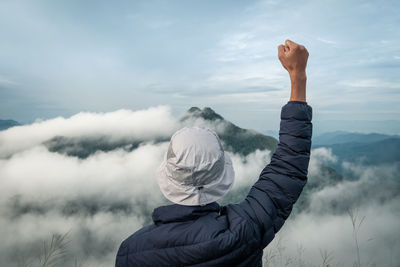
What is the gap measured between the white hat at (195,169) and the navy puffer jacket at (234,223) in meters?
0.07

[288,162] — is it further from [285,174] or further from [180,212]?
[180,212]

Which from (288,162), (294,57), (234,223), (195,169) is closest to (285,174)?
(288,162)

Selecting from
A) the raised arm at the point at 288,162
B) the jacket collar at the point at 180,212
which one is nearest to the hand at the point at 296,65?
the raised arm at the point at 288,162

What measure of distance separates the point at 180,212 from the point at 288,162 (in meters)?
0.82

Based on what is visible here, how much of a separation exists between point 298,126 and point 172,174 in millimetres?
937

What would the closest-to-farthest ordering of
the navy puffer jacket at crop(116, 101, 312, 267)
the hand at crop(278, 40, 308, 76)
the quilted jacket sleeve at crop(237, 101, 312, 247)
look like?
1. the navy puffer jacket at crop(116, 101, 312, 267)
2. the quilted jacket sleeve at crop(237, 101, 312, 247)
3. the hand at crop(278, 40, 308, 76)

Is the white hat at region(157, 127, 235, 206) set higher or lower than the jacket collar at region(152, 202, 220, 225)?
higher

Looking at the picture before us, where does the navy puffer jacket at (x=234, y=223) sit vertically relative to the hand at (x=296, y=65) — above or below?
below

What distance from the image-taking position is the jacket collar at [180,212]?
5.27ft

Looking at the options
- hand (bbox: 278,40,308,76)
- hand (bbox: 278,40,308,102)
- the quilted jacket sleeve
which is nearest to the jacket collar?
the quilted jacket sleeve

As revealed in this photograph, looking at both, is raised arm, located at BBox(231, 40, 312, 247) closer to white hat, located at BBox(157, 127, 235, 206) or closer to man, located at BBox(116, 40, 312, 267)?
man, located at BBox(116, 40, 312, 267)

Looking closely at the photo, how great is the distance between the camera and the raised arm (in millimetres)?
1750

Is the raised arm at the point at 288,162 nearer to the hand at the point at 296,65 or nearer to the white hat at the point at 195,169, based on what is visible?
the hand at the point at 296,65

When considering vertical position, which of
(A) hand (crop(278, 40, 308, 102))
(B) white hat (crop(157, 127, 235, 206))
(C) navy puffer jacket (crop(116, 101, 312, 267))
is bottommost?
(C) navy puffer jacket (crop(116, 101, 312, 267))
